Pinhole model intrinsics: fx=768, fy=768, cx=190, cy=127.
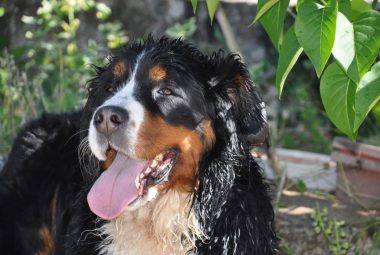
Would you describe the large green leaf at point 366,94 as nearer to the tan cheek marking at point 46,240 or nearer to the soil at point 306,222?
the soil at point 306,222

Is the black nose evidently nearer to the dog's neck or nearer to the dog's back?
the dog's neck

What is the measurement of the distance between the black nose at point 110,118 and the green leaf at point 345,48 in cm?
96

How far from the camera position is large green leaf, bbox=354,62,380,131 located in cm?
257

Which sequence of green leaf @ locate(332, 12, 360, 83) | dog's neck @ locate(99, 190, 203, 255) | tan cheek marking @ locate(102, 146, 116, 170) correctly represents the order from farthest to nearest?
dog's neck @ locate(99, 190, 203, 255)
tan cheek marking @ locate(102, 146, 116, 170)
green leaf @ locate(332, 12, 360, 83)

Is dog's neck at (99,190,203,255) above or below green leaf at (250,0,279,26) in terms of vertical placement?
below

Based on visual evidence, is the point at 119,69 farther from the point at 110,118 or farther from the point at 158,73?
the point at 110,118

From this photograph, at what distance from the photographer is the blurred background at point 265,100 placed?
4629mm

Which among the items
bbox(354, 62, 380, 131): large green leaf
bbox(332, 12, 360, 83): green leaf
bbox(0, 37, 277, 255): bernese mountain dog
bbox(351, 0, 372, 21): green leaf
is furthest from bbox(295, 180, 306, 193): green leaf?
bbox(332, 12, 360, 83): green leaf

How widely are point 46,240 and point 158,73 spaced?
1.42 meters

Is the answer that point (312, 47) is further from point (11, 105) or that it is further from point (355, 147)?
point (11, 105)

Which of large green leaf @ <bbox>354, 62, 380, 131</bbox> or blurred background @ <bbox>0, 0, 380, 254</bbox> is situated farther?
blurred background @ <bbox>0, 0, 380, 254</bbox>

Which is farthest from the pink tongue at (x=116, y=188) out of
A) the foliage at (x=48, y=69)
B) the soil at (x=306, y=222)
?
the foliage at (x=48, y=69)

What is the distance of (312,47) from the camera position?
2.53 metres

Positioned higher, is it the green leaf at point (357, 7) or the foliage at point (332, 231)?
the green leaf at point (357, 7)
